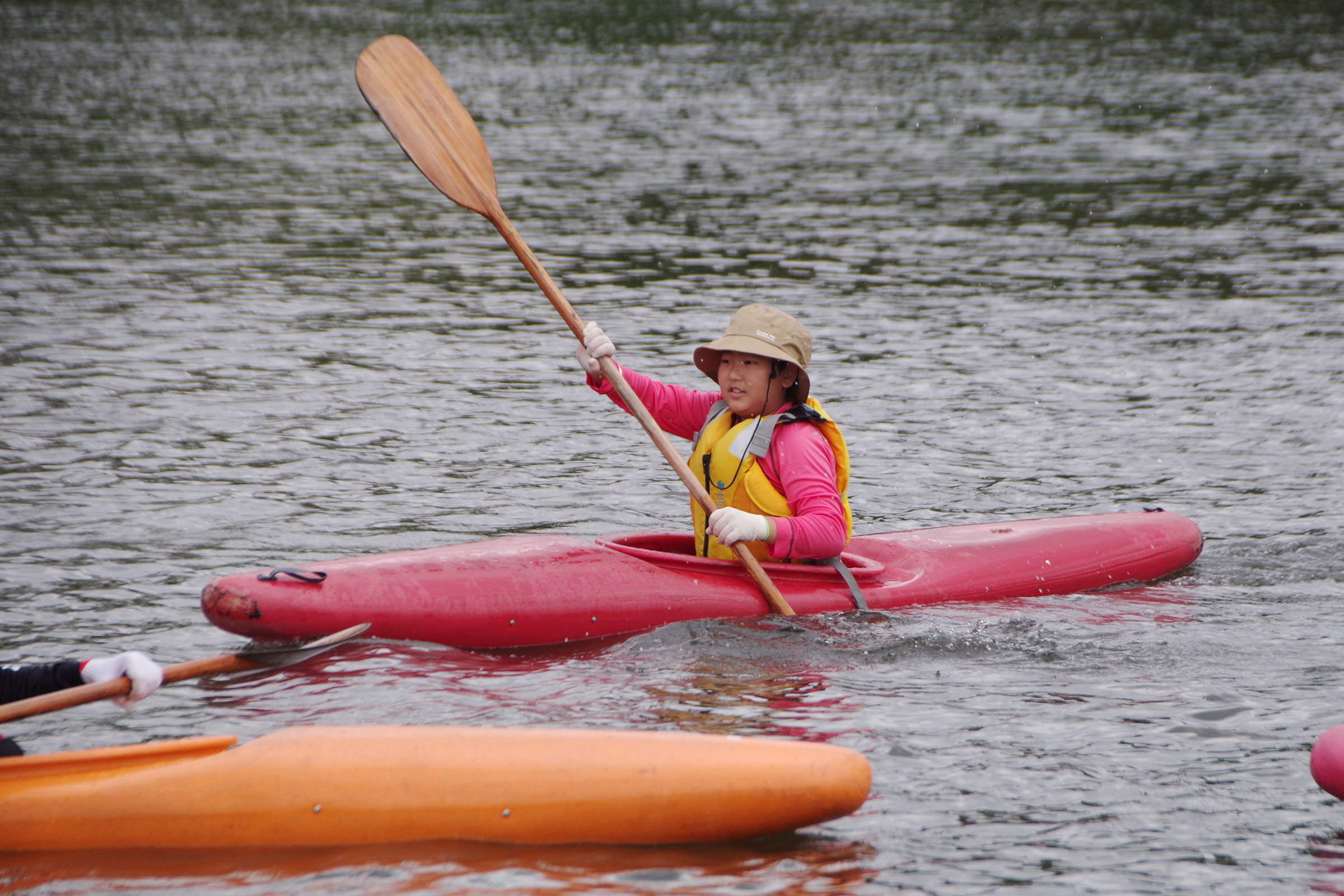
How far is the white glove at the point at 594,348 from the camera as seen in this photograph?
5777 mm

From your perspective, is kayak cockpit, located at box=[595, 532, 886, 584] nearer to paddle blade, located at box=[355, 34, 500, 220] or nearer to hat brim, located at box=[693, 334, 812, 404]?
hat brim, located at box=[693, 334, 812, 404]

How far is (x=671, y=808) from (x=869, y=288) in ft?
30.5

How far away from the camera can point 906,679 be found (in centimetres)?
522

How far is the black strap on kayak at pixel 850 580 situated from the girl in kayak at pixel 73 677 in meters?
2.54

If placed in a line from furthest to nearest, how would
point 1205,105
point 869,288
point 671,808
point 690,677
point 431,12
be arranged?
point 431,12
point 1205,105
point 869,288
point 690,677
point 671,808

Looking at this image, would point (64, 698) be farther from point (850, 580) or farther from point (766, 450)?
point (850, 580)

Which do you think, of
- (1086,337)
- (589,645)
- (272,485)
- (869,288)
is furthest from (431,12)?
(589,645)

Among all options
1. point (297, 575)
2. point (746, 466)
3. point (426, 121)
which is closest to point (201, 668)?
point (297, 575)

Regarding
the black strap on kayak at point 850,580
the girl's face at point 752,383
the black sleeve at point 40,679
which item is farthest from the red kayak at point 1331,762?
the black sleeve at point 40,679

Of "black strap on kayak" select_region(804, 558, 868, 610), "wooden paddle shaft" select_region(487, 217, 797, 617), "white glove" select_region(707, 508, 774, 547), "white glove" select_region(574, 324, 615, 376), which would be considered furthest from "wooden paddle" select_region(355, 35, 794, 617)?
"black strap on kayak" select_region(804, 558, 868, 610)

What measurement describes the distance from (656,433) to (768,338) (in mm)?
566

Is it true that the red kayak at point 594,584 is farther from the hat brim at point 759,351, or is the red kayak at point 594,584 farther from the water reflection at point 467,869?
the water reflection at point 467,869

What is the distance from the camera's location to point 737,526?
17.6 ft

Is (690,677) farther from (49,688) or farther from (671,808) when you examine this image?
(49,688)
